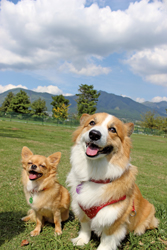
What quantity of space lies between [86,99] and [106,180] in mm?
50216

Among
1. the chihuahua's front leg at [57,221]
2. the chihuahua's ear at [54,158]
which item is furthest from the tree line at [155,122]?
the chihuahua's front leg at [57,221]

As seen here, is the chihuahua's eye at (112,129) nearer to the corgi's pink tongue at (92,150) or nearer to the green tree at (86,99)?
the corgi's pink tongue at (92,150)

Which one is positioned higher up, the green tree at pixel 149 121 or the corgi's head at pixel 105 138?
the green tree at pixel 149 121

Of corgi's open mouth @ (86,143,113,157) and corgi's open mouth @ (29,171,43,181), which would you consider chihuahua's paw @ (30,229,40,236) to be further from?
corgi's open mouth @ (86,143,113,157)

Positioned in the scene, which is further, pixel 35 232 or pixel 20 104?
pixel 20 104

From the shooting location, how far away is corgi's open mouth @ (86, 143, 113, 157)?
2.27m

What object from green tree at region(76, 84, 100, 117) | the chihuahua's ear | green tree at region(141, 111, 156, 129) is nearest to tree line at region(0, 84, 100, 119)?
green tree at region(76, 84, 100, 117)

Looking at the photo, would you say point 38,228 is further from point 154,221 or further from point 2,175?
point 2,175

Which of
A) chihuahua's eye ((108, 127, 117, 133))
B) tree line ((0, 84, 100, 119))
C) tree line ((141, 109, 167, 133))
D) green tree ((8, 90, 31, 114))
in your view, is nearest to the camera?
chihuahua's eye ((108, 127, 117, 133))

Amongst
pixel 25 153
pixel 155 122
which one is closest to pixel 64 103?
pixel 155 122

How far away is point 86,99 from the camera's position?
2042 inches

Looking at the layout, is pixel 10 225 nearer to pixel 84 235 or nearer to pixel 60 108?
pixel 84 235

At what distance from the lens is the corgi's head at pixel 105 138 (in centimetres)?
224

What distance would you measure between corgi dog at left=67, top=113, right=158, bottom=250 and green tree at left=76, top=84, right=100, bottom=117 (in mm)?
47240
